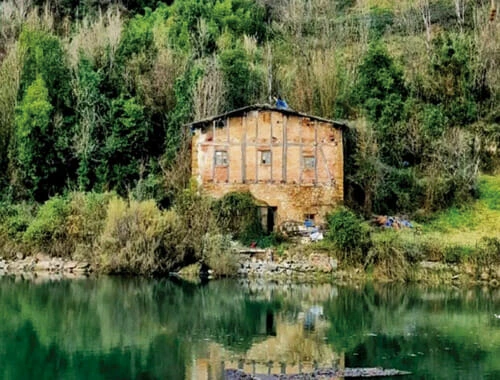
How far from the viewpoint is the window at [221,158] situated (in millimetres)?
39312

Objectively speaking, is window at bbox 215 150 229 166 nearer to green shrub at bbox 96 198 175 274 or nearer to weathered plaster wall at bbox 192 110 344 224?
weathered plaster wall at bbox 192 110 344 224

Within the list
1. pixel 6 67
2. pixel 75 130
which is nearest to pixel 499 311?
pixel 75 130

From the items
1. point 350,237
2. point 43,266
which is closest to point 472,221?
point 350,237

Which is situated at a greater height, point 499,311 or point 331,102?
point 331,102

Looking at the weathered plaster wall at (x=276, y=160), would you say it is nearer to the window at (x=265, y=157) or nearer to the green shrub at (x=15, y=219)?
the window at (x=265, y=157)

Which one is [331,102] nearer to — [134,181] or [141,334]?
[134,181]

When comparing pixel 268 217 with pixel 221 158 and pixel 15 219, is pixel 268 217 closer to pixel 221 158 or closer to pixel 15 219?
pixel 221 158

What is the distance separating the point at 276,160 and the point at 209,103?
15.4 feet

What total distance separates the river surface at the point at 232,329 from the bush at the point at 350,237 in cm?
202

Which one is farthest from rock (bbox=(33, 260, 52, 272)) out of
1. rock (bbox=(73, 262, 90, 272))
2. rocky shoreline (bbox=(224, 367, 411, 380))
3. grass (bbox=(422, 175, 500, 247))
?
rocky shoreline (bbox=(224, 367, 411, 380))

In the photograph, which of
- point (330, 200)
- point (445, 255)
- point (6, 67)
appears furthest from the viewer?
point (6, 67)

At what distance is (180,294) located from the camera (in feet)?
101

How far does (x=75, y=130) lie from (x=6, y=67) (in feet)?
17.5

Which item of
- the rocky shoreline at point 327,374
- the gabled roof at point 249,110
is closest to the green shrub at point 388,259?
Answer: the gabled roof at point 249,110
